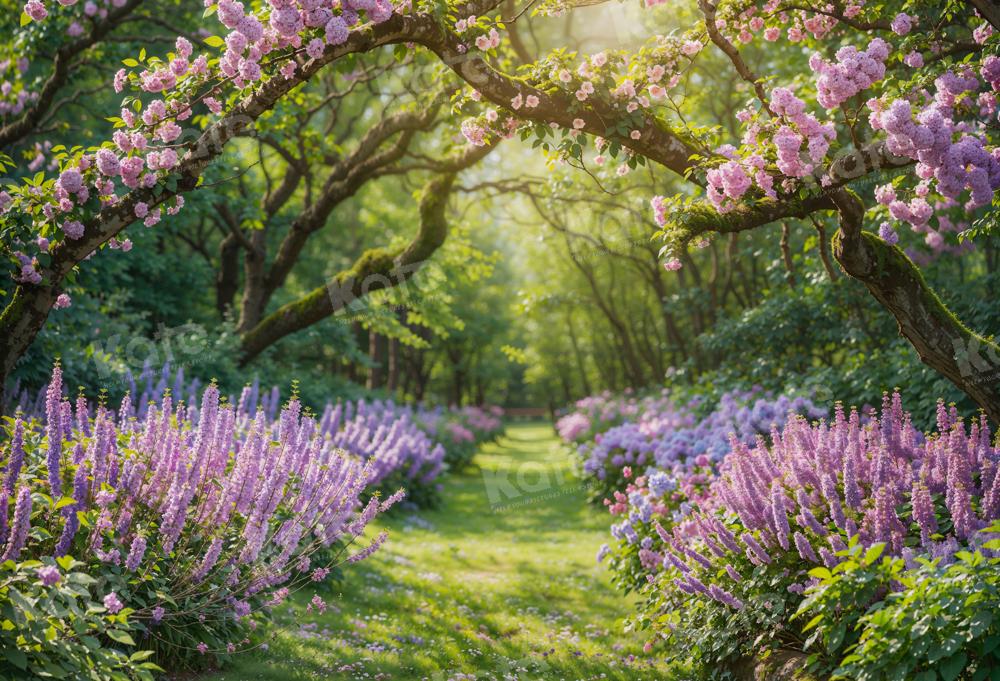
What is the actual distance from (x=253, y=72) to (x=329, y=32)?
0.62 m

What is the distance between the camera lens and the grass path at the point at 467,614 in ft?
18.1

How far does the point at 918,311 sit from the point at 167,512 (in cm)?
493

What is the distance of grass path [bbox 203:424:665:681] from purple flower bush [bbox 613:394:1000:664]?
881mm

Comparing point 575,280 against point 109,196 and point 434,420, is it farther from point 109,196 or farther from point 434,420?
point 109,196

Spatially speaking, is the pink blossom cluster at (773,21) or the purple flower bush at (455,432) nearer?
the pink blossom cluster at (773,21)

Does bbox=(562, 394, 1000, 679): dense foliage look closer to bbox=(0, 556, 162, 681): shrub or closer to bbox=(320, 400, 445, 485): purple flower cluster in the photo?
bbox=(0, 556, 162, 681): shrub

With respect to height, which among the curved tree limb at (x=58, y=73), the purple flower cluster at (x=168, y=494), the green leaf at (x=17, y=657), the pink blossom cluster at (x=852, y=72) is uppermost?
the curved tree limb at (x=58, y=73)

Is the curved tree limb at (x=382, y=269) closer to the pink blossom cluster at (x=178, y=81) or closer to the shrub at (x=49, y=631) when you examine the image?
the pink blossom cluster at (x=178, y=81)

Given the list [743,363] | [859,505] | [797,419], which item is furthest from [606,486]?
[859,505]

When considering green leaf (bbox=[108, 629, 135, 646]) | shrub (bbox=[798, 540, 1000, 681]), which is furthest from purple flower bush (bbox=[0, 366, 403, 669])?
shrub (bbox=[798, 540, 1000, 681])

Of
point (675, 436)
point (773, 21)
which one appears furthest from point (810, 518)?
point (675, 436)

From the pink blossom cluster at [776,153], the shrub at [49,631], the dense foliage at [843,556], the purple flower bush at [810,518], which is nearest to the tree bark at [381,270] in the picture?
the dense foliage at [843,556]

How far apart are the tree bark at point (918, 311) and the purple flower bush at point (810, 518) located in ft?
0.81

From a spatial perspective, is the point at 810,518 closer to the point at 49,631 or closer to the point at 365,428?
the point at 49,631
